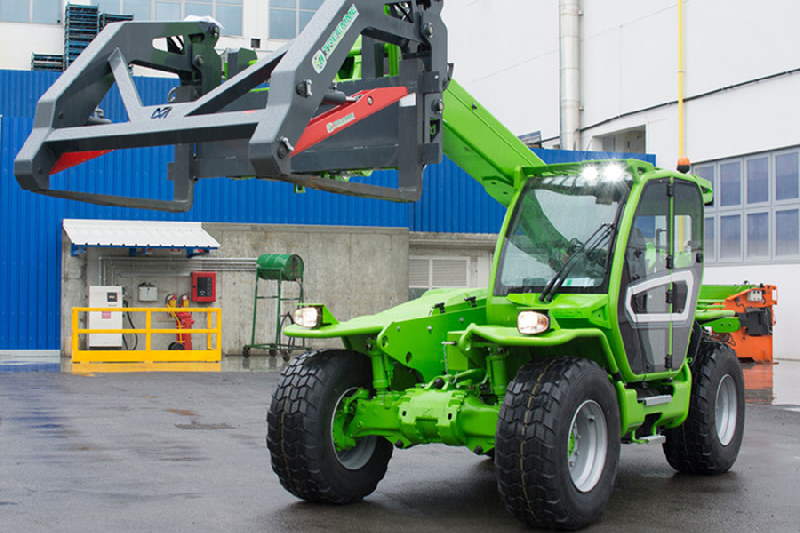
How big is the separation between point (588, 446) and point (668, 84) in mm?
20201

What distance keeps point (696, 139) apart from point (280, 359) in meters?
11.1

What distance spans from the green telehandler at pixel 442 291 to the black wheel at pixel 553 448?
0.01 meters

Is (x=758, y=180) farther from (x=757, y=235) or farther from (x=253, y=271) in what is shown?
(x=253, y=271)

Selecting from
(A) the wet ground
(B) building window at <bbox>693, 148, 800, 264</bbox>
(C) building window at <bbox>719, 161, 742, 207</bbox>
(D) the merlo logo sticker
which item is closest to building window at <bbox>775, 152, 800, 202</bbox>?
(B) building window at <bbox>693, 148, 800, 264</bbox>

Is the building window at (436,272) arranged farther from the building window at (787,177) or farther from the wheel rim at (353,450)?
the wheel rim at (353,450)

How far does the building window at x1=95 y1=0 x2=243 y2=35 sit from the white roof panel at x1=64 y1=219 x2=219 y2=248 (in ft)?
44.7

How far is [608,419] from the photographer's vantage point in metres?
6.48

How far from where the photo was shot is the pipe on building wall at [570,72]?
93.0 ft

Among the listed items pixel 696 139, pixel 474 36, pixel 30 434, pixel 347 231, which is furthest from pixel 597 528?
pixel 474 36

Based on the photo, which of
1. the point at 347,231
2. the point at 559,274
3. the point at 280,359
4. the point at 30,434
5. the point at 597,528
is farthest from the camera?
the point at 347,231

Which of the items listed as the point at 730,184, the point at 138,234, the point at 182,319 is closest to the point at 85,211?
the point at 138,234

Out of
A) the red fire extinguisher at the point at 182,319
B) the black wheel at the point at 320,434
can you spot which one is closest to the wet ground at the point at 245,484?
the black wheel at the point at 320,434

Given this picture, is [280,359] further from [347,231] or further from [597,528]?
[597,528]

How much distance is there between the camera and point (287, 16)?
3647 centimetres
